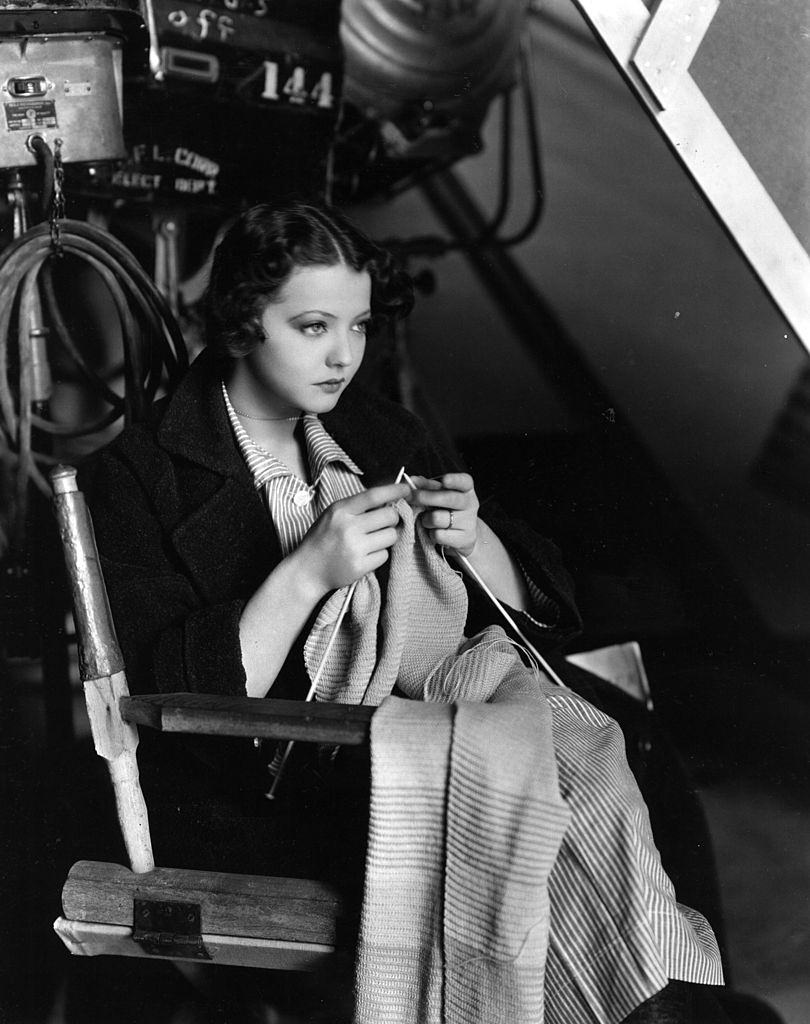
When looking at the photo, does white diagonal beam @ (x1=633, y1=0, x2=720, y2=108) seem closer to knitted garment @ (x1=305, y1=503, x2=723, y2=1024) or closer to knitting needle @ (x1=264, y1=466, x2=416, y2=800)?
knitting needle @ (x1=264, y1=466, x2=416, y2=800)

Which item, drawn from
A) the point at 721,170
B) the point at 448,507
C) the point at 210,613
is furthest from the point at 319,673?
the point at 721,170

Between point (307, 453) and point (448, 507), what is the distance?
0.27 m

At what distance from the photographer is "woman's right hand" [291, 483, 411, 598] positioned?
107 cm

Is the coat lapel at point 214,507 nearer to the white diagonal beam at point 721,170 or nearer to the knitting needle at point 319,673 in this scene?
the knitting needle at point 319,673

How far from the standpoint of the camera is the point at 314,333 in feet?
3.92

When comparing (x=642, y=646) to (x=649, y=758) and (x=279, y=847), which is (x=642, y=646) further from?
(x=279, y=847)

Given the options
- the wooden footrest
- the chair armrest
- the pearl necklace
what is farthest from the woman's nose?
the wooden footrest

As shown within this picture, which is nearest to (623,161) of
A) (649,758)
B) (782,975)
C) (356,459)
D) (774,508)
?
(774,508)

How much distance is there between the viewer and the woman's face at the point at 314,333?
118cm

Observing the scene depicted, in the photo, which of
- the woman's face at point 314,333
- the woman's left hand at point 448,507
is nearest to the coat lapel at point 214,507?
the woman's face at point 314,333

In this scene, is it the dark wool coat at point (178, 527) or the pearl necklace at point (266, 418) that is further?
the pearl necklace at point (266, 418)

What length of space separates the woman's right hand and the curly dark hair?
0.27 meters

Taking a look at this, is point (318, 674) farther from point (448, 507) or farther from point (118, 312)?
point (118, 312)

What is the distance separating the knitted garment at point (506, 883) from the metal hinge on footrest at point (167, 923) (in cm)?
19
